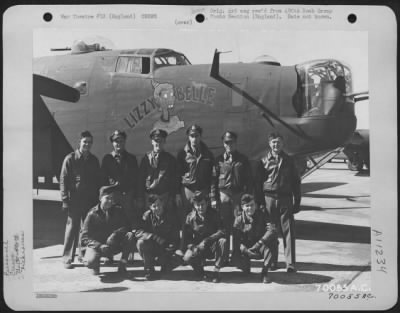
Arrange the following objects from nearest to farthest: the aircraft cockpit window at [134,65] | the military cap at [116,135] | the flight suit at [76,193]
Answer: the flight suit at [76,193] → the military cap at [116,135] → the aircraft cockpit window at [134,65]

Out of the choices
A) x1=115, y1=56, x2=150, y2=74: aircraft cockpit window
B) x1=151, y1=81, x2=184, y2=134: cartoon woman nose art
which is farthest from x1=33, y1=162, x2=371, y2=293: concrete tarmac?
x1=115, y1=56, x2=150, y2=74: aircraft cockpit window

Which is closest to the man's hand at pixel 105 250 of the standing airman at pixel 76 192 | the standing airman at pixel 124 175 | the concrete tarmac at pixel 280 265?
the concrete tarmac at pixel 280 265

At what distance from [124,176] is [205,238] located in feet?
3.64

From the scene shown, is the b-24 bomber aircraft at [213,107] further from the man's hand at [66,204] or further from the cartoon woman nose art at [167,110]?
the man's hand at [66,204]

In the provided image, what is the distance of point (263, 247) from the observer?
5020 millimetres

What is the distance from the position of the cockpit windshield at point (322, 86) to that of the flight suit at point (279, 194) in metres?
0.66

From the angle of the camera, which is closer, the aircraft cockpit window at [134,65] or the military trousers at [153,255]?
the military trousers at [153,255]

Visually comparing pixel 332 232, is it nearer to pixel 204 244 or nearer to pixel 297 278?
pixel 297 278

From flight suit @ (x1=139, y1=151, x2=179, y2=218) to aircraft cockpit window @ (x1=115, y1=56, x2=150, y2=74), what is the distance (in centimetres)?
107

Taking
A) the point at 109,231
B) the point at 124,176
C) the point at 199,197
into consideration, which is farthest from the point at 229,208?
the point at 109,231

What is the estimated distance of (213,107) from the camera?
515 centimetres

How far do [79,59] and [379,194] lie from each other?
12.2 feet

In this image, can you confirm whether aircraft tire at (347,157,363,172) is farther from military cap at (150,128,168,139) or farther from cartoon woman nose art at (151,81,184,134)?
military cap at (150,128,168,139)

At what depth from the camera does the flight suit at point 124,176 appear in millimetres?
5051
